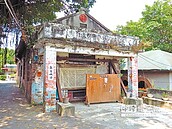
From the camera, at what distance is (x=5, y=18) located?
7.79 meters

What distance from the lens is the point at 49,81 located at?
25.8 ft

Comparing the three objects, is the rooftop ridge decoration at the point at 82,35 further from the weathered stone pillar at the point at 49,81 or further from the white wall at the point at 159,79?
the white wall at the point at 159,79

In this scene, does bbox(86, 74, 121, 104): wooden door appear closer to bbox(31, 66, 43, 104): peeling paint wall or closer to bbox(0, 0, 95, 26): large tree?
bbox(31, 66, 43, 104): peeling paint wall

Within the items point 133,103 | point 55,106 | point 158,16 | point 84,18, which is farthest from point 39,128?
point 158,16

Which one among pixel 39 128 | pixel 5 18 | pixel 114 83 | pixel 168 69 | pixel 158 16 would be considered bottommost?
pixel 39 128

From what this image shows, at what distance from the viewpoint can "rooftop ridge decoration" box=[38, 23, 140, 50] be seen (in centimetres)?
801

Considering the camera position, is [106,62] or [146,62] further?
[146,62]

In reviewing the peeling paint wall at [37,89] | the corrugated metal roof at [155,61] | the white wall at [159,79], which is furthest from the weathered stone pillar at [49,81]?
the white wall at [159,79]

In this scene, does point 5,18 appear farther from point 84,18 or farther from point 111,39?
point 111,39

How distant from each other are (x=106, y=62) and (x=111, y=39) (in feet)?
8.24

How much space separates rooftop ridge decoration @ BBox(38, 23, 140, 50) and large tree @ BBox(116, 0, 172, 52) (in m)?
8.71

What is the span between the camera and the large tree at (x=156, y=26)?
1820cm

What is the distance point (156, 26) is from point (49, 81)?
1405 centimetres

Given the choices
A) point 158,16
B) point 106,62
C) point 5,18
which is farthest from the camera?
point 158,16
